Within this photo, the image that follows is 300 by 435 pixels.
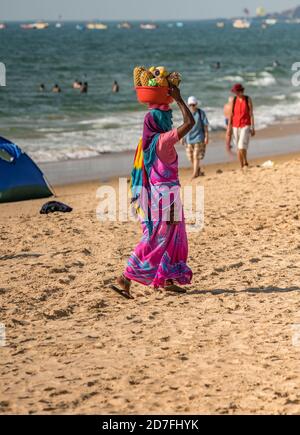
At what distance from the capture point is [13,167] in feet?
43.3

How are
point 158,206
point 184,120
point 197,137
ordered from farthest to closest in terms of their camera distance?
point 197,137 < point 158,206 < point 184,120

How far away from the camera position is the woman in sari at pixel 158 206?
709 centimetres

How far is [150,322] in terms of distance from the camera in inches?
265

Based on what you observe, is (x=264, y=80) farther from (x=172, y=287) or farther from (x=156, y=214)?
(x=156, y=214)

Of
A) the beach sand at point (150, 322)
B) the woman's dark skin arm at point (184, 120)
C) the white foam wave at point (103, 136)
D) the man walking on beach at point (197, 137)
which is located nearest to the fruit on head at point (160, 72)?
the woman's dark skin arm at point (184, 120)

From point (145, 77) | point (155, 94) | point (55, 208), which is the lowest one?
point (55, 208)

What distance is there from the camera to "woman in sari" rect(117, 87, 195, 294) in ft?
23.3

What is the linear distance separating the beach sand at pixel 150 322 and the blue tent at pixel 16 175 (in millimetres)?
2392

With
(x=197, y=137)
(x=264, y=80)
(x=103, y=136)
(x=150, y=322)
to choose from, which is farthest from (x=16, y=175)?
(x=264, y=80)

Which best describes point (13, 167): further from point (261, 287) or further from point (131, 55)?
point (131, 55)

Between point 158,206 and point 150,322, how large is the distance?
0.94 m

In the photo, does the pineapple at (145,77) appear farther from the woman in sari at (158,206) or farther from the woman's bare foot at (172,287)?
the woman's bare foot at (172,287)
